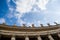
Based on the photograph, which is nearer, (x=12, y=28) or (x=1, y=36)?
(x=1, y=36)

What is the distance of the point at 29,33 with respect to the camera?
99.7 ft

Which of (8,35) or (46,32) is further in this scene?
(46,32)

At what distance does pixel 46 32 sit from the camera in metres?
30.9

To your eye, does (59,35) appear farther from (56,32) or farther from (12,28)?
(12,28)

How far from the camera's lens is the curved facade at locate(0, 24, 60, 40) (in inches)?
1141

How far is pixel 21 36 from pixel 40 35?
15.3 ft

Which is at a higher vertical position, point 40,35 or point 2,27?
point 2,27

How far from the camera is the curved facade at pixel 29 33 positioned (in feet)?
95.0

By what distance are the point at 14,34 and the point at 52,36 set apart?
9.36m

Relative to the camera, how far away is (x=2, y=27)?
29.8m

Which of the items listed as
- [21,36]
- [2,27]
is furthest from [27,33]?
[2,27]

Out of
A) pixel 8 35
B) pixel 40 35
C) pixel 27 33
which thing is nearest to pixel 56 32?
pixel 40 35

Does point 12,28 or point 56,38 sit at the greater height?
point 12,28

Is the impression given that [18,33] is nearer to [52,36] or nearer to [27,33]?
[27,33]
